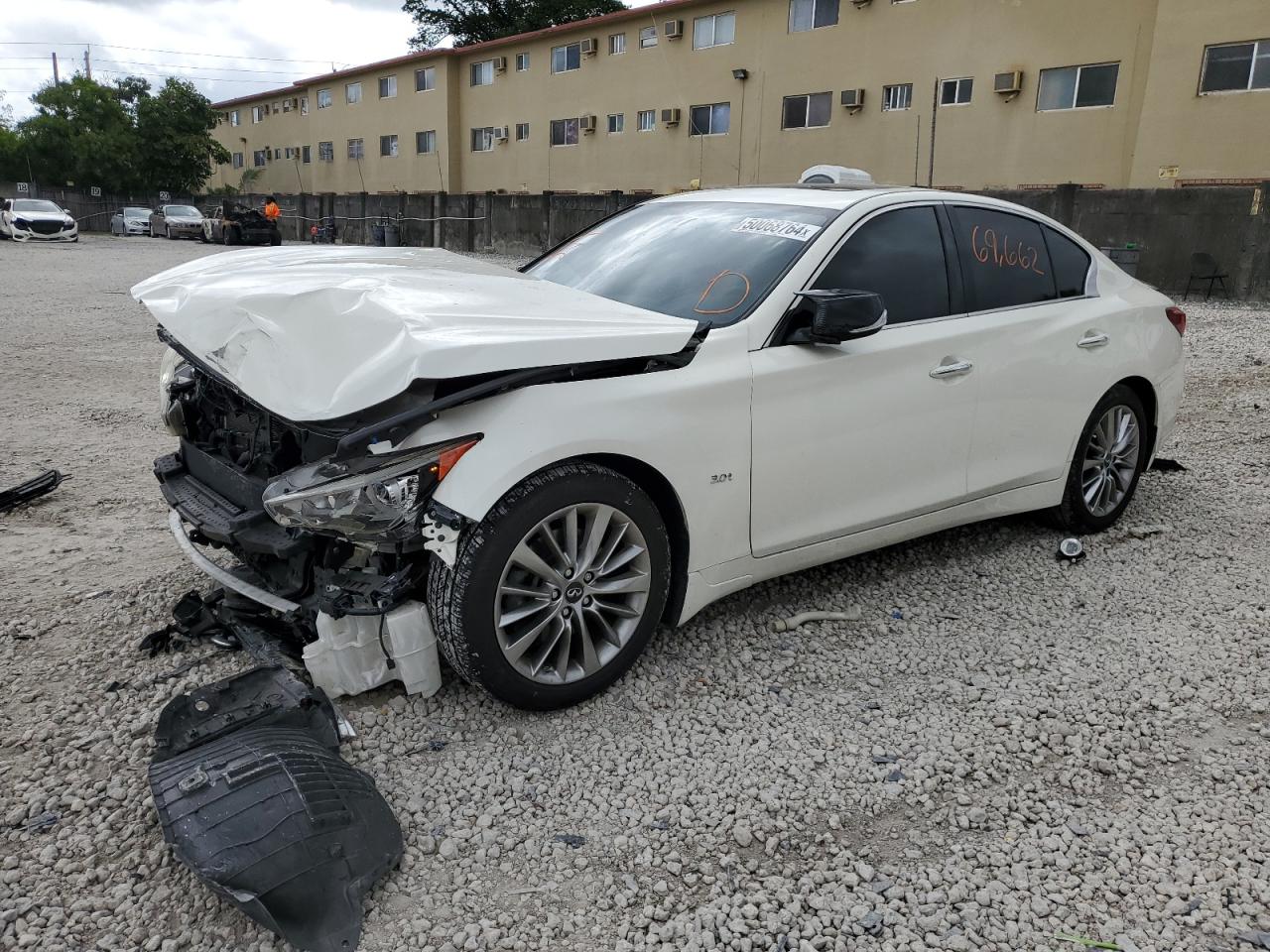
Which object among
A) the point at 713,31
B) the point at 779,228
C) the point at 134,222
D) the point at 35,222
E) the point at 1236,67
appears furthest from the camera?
the point at 134,222

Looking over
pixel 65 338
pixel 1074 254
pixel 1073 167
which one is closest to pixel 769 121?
pixel 1073 167

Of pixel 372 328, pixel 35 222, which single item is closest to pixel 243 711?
pixel 372 328

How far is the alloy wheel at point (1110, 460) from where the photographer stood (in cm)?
486

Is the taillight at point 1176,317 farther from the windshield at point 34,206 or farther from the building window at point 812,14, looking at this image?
the windshield at point 34,206

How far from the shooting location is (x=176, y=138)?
171ft

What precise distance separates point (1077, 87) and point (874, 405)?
23159mm

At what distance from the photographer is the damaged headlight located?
278cm

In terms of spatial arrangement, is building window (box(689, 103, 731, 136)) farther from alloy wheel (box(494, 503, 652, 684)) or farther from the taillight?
alloy wheel (box(494, 503, 652, 684))

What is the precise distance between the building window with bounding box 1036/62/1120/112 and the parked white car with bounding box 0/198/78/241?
103ft

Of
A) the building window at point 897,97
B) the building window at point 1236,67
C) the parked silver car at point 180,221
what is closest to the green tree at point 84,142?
the parked silver car at point 180,221

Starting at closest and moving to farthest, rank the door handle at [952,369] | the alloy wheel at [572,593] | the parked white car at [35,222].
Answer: the alloy wheel at [572,593] → the door handle at [952,369] → the parked white car at [35,222]

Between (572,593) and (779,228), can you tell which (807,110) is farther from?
(572,593)

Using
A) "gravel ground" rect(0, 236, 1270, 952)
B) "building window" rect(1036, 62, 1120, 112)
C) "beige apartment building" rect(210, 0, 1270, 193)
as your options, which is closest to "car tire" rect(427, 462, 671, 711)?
"gravel ground" rect(0, 236, 1270, 952)

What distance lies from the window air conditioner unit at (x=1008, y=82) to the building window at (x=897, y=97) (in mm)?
2397
